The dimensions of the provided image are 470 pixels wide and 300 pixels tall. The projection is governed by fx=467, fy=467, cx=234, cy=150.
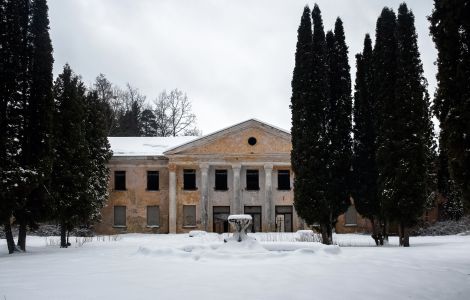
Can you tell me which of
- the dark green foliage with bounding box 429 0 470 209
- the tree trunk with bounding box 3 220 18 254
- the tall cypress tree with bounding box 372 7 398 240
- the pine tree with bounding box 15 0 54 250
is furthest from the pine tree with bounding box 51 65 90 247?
the dark green foliage with bounding box 429 0 470 209

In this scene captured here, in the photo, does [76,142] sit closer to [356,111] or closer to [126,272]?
[126,272]

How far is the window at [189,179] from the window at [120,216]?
5406 mm

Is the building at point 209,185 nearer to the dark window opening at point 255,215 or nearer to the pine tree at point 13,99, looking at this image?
the dark window opening at point 255,215

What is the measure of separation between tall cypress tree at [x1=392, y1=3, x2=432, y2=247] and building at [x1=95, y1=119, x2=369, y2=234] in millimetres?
16348

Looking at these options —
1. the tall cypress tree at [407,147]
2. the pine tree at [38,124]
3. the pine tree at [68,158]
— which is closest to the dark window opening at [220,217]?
the pine tree at [68,158]

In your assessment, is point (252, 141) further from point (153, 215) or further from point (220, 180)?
point (153, 215)

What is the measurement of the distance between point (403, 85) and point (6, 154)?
15976 millimetres

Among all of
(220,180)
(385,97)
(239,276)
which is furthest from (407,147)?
(220,180)

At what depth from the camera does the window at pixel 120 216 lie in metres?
37.7

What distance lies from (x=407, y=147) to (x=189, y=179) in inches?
842

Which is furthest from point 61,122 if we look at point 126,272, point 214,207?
point 214,207

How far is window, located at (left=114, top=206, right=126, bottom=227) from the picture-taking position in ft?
124

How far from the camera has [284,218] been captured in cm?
3769

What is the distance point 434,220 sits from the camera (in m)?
35.3
